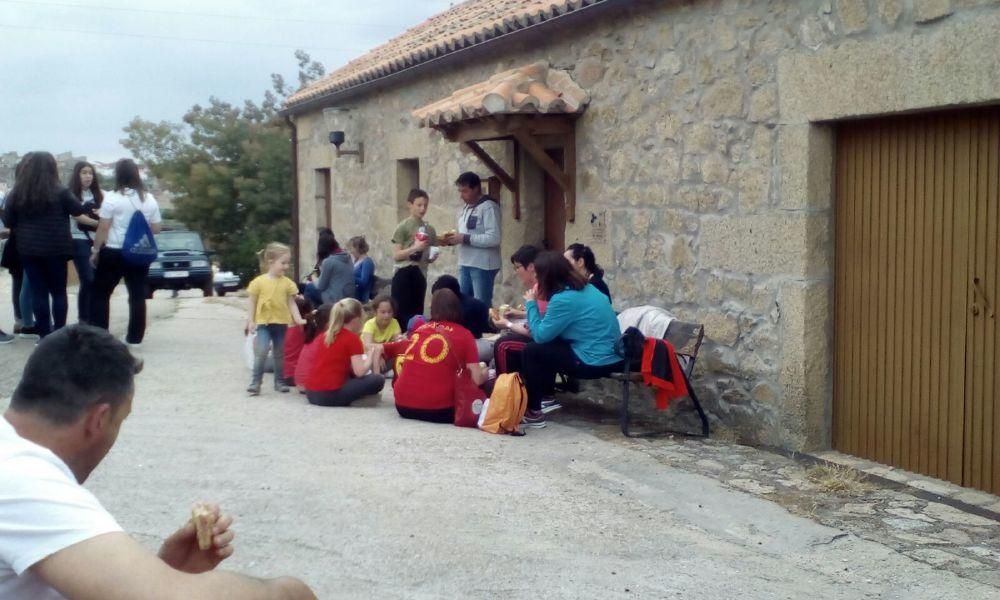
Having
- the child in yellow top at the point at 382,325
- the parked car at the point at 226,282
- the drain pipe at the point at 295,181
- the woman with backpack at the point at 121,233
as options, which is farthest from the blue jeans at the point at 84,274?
the parked car at the point at 226,282

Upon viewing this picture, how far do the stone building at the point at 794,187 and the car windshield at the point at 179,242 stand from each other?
17.7m

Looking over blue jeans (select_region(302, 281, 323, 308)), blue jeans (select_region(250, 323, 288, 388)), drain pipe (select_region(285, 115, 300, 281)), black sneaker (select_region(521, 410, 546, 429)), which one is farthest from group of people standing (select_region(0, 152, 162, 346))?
drain pipe (select_region(285, 115, 300, 281))

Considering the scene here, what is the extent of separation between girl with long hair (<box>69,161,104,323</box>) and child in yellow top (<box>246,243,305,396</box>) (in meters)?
2.01

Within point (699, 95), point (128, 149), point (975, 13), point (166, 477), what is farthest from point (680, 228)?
point (128, 149)

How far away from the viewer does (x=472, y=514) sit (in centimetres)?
501

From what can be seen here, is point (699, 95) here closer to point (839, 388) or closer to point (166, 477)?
point (839, 388)

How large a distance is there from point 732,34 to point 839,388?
2.19 meters

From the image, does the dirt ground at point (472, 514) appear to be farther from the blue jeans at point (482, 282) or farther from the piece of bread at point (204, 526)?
the blue jeans at point (482, 282)

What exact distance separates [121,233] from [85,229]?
1.85ft

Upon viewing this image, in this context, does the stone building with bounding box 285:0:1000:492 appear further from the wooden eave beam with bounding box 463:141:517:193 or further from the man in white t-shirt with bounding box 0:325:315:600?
the man in white t-shirt with bounding box 0:325:315:600

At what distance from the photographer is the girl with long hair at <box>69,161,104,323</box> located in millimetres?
9367

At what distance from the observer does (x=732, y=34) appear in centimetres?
676

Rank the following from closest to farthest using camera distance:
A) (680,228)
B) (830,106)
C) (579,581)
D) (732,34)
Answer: (579,581) < (830,106) < (732,34) < (680,228)

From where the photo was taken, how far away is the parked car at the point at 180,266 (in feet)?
82.2
